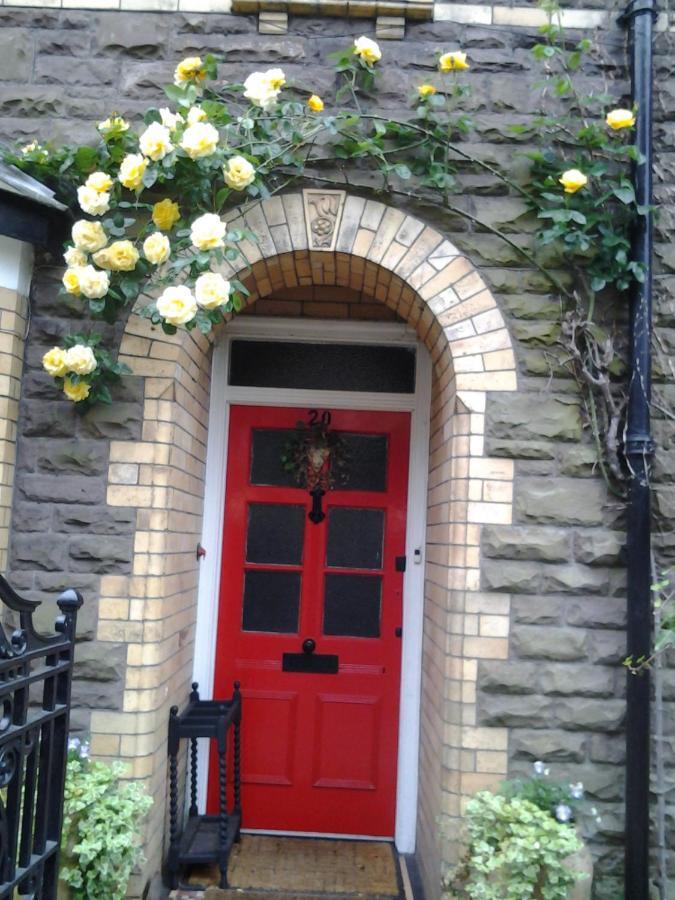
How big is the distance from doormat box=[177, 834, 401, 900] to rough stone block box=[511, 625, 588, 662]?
1374 mm

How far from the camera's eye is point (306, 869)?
3971 mm

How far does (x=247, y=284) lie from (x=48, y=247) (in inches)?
36.6

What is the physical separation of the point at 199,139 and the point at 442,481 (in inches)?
73.2

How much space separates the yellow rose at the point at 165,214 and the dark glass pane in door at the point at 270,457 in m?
1.44

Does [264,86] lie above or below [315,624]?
above

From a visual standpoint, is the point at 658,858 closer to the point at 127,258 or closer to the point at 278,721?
the point at 278,721

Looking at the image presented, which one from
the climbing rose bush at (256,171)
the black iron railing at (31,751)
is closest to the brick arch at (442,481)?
the climbing rose bush at (256,171)

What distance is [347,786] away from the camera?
433cm

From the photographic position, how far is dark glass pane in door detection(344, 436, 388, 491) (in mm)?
4512

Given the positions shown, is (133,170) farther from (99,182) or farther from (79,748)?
(79,748)

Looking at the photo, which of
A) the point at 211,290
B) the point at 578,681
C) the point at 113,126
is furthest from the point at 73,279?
the point at 578,681

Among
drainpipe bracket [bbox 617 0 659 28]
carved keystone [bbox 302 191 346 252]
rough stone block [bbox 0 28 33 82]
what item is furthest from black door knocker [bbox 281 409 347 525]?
drainpipe bracket [bbox 617 0 659 28]

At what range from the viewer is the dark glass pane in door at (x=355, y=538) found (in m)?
4.48

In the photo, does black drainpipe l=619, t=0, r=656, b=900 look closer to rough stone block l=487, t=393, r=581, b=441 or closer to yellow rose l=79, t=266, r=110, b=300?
rough stone block l=487, t=393, r=581, b=441
